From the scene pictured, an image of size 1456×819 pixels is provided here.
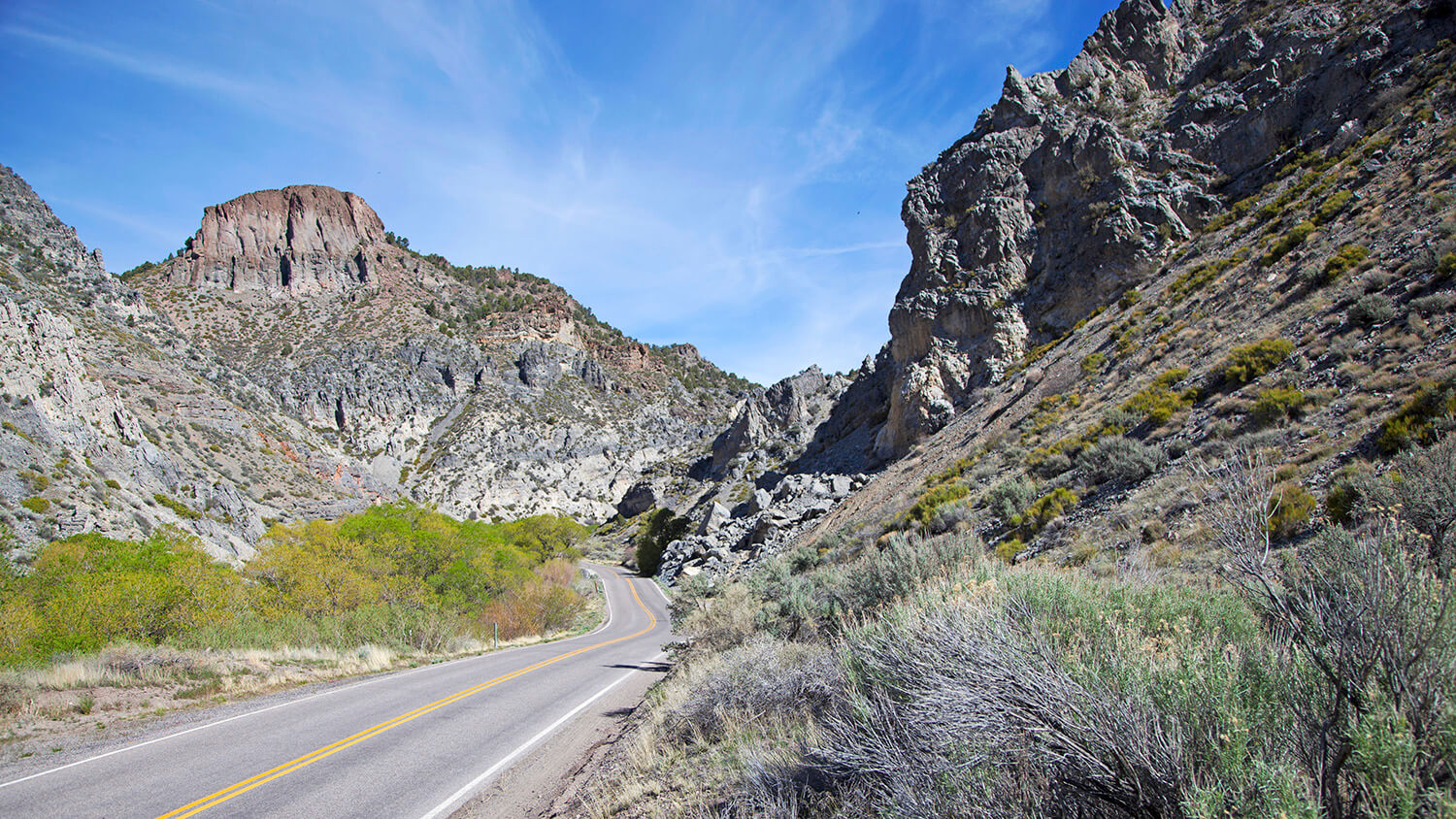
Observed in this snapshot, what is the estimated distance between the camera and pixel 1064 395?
61.5 feet

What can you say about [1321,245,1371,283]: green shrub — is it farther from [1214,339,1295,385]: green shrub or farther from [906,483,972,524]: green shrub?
[906,483,972,524]: green shrub

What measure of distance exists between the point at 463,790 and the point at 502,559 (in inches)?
861

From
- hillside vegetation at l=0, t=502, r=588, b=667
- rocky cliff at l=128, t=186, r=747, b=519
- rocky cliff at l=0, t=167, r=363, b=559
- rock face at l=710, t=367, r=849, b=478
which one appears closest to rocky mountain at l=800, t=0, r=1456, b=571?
hillside vegetation at l=0, t=502, r=588, b=667

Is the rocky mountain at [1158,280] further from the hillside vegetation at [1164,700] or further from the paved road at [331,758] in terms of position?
the paved road at [331,758]

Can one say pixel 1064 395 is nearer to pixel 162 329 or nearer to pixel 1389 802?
pixel 1389 802

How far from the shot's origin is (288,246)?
9000 centimetres

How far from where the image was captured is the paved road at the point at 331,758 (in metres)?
5.36

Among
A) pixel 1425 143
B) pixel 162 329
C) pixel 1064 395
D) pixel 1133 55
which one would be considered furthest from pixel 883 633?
pixel 162 329

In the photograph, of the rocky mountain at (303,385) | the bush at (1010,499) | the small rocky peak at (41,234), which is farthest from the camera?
the small rocky peak at (41,234)

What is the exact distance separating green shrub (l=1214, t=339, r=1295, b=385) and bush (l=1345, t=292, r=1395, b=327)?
39.4 inches

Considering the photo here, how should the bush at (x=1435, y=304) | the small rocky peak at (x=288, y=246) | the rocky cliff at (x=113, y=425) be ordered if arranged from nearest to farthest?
the bush at (x=1435, y=304), the rocky cliff at (x=113, y=425), the small rocky peak at (x=288, y=246)

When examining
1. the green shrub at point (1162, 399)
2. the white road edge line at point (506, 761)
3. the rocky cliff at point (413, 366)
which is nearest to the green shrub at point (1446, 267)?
the green shrub at point (1162, 399)

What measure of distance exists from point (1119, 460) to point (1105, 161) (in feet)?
83.4

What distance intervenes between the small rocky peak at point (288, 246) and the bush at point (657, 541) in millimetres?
67996
